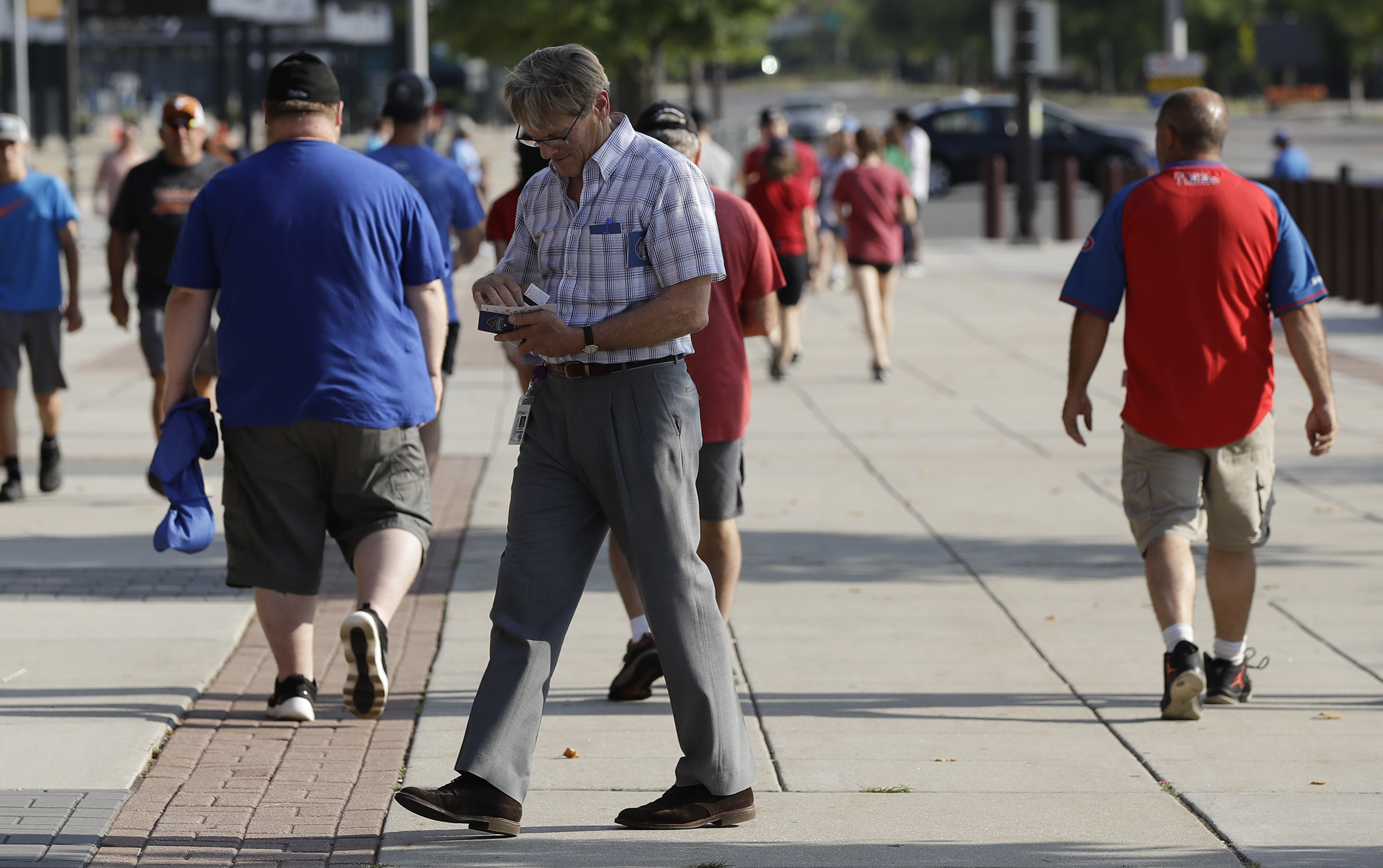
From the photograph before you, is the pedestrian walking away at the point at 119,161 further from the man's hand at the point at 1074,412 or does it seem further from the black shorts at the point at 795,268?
the man's hand at the point at 1074,412

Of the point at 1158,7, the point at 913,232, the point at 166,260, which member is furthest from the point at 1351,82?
the point at 166,260

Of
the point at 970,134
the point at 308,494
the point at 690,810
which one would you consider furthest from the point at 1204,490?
the point at 970,134

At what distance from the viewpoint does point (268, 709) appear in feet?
17.2

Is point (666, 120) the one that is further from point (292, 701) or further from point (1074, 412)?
point (292, 701)

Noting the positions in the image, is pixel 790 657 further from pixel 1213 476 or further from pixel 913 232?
pixel 913 232

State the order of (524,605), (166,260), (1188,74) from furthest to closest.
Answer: (1188,74) < (166,260) < (524,605)

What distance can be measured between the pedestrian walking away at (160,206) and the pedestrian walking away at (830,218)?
10701mm

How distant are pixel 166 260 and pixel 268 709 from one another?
4.11m

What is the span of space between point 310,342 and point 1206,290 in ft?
8.19

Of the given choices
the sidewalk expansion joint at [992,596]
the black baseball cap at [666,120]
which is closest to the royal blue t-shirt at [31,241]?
the sidewalk expansion joint at [992,596]

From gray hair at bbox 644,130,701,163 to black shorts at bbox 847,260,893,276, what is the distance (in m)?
8.11

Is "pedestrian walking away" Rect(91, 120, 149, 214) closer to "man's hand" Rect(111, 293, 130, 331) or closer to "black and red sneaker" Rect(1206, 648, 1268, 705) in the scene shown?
"man's hand" Rect(111, 293, 130, 331)

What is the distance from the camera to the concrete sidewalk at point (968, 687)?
4.22 m

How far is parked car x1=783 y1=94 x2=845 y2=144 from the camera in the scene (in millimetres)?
51062
